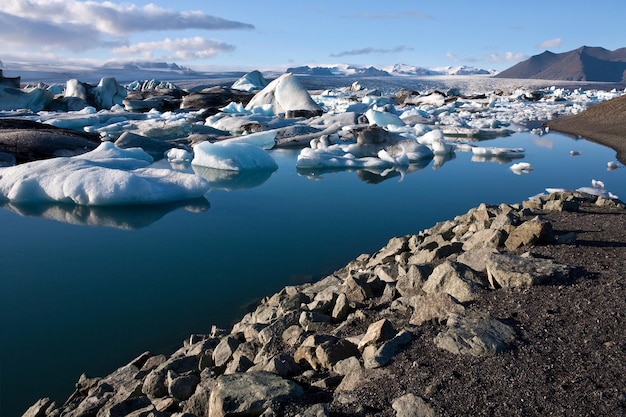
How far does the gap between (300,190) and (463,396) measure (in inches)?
239

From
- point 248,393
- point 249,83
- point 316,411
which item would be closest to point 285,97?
point 249,83

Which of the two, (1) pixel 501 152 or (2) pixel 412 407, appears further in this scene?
(1) pixel 501 152

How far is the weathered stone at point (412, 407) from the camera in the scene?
5.12ft

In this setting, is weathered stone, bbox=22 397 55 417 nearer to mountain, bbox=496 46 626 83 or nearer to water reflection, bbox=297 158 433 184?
water reflection, bbox=297 158 433 184

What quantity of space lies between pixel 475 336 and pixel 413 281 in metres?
0.76

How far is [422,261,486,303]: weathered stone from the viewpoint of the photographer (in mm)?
2379

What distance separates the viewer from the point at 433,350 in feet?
6.32

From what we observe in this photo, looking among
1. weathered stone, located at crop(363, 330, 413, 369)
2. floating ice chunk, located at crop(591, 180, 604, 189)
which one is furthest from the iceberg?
floating ice chunk, located at crop(591, 180, 604, 189)

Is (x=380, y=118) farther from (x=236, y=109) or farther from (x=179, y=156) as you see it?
(x=236, y=109)

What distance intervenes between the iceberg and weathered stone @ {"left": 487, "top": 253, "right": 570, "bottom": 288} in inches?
186

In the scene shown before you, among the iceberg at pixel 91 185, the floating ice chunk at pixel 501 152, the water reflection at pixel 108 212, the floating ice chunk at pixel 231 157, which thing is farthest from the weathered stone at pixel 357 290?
the floating ice chunk at pixel 501 152

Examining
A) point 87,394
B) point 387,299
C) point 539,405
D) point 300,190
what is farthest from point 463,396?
point 300,190

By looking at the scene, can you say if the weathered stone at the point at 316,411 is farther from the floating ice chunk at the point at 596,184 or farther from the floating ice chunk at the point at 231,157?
the floating ice chunk at the point at 231,157

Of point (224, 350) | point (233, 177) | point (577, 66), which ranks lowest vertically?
point (233, 177)
